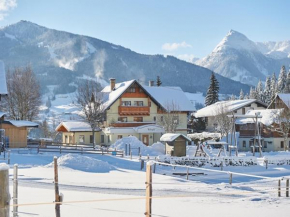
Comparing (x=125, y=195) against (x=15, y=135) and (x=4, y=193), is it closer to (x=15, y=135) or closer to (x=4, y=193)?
(x=4, y=193)

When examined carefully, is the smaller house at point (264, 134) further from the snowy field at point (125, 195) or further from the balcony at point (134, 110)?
the snowy field at point (125, 195)

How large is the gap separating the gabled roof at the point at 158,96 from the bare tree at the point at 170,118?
0.67 metres

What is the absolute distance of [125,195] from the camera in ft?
57.3

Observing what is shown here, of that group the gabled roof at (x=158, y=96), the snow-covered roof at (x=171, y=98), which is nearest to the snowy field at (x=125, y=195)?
the gabled roof at (x=158, y=96)

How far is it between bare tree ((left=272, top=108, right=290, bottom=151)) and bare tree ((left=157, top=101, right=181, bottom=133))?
1405 cm

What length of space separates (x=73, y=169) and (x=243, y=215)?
16365 mm

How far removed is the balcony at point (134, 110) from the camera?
58125 mm

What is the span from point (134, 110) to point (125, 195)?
4165 centimetres

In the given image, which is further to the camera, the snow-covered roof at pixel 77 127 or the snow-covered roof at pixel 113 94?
the snow-covered roof at pixel 77 127

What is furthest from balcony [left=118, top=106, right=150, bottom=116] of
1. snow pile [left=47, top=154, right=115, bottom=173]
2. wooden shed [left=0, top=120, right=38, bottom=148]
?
snow pile [left=47, top=154, right=115, bottom=173]

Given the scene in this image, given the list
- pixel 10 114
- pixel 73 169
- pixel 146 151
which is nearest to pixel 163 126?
pixel 146 151

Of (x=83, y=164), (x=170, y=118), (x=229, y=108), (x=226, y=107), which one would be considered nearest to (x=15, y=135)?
(x=83, y=164)

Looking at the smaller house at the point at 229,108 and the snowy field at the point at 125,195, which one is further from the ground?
the smaller house at the point at 229,108

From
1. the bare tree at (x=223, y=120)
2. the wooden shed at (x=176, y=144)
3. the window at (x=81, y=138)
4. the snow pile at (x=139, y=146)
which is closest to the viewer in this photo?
the wooden shed at (x=176, y=144)
